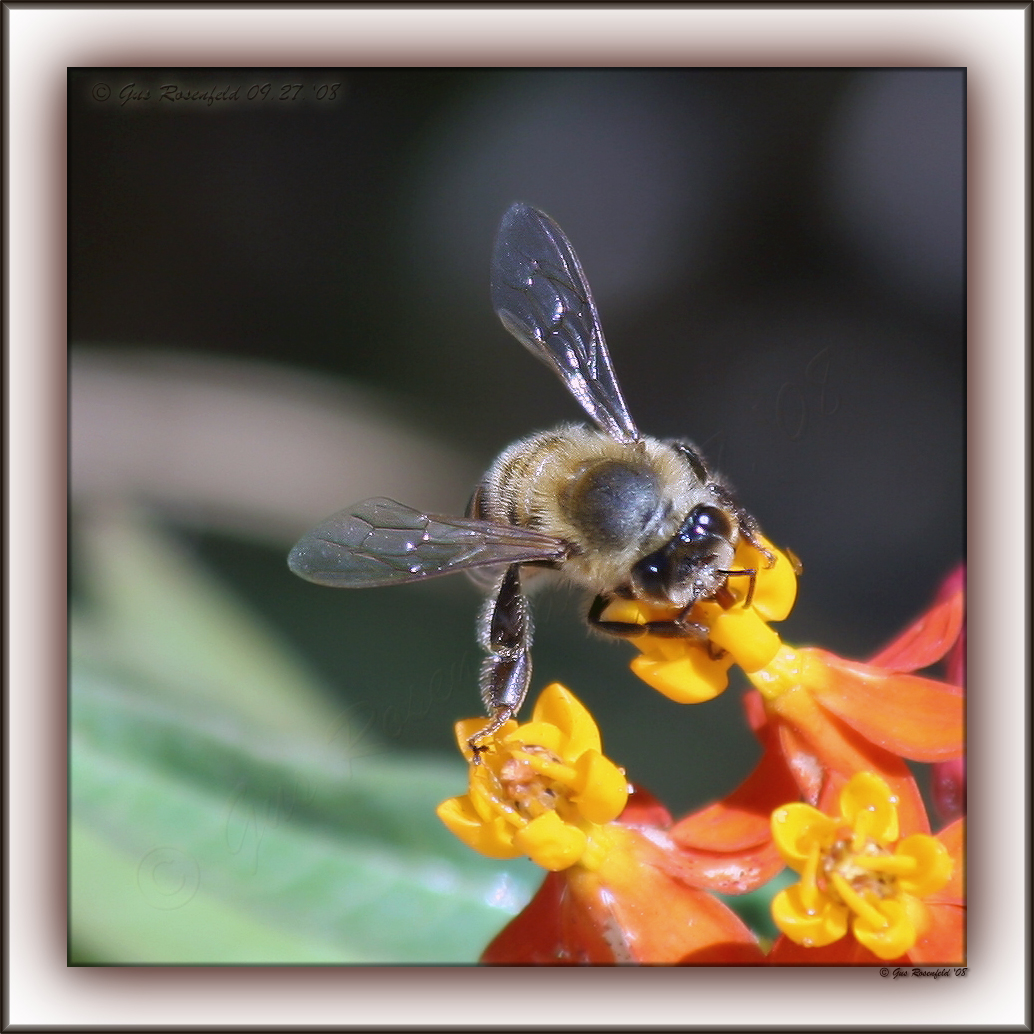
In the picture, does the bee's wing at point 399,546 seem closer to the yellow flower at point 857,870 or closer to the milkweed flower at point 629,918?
the milkweed flower at point 629,918

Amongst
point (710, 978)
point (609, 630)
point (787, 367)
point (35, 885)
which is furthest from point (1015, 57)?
point (35, 885)

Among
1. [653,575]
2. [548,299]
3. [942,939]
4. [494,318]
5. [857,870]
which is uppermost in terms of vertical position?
[494,318]

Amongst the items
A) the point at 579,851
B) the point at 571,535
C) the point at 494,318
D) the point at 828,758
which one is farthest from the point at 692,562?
the point at 494,318

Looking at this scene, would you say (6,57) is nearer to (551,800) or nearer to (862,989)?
(551,800)

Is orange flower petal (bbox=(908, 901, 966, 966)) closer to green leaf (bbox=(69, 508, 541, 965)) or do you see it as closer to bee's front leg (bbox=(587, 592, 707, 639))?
bee's front leg (bbox=(587, 592, 707, 639))

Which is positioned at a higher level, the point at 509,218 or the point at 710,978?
the point at 509,218

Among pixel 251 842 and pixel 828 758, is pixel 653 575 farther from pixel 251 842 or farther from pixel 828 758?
pixel 251 842

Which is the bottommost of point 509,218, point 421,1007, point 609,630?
point 421,1007

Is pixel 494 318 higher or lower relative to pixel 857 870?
Result: higher

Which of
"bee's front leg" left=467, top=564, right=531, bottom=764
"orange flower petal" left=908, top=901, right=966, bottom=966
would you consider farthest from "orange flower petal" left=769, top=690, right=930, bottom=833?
"bee's front leg" left=467, top=564, right=531, bottom=764
